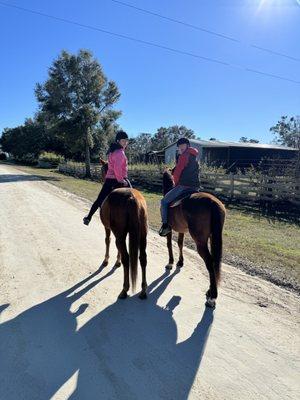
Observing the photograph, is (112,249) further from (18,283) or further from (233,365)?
(233,365)

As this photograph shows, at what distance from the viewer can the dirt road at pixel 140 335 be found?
3.28 m

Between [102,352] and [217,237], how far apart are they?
2.20m

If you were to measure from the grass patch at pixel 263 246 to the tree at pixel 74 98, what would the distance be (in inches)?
1071

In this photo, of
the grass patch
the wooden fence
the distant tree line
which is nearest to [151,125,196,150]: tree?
the distant tree line

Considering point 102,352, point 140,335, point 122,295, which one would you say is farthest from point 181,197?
point 102,352

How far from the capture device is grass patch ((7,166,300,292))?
22.1ft

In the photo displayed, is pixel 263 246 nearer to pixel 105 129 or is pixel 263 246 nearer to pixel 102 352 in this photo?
pixel 102 352

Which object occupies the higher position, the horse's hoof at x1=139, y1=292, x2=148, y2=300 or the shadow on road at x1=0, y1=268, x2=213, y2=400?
the shadow on road at x1=0, y1=268, x2=213, y2=400

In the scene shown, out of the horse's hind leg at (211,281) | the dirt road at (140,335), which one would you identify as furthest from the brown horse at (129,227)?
the horse's hind leg at (211,281)

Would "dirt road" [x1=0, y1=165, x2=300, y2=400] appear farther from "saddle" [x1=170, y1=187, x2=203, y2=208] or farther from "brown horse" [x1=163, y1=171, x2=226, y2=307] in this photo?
"saddle" [x1=170, y1=187, x2=203, y2=208]

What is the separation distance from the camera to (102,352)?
3.81 metres

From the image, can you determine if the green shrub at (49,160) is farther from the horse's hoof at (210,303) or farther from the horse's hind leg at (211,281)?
the horse's hoof at (210,303)

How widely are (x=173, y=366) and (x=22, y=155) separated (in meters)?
72.9

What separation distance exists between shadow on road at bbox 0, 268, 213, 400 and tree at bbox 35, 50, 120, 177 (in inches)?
1339
